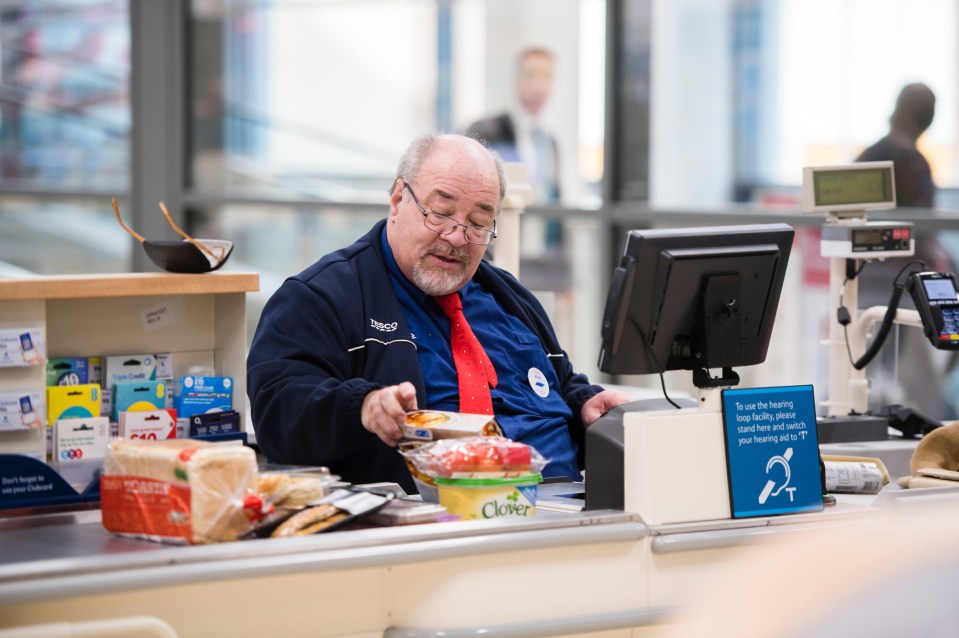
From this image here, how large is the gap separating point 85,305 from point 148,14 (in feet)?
18.5

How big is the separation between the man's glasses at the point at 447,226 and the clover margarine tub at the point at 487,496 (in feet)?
2.95

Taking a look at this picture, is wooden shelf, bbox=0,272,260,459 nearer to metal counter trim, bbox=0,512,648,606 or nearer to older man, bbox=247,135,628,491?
older man, bbox=247,135,628,491

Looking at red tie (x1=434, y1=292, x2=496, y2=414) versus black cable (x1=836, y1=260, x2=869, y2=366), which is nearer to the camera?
red tie (x1=434, y1=292, x2=496, y2=414)

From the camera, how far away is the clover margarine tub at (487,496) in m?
2.23

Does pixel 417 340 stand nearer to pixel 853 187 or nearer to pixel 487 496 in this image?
pixel 487 496

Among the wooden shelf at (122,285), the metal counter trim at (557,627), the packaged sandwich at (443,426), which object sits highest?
the wooden shelf at (122,285)

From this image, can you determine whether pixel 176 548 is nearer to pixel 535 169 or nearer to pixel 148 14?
pixel 535 169

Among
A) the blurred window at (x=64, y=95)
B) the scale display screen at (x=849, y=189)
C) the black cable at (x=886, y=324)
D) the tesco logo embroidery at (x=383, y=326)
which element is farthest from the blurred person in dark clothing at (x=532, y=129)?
the tesco logo embroidery at (x=383, y=326)

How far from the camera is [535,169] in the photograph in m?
6.82

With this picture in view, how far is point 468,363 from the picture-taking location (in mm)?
3006

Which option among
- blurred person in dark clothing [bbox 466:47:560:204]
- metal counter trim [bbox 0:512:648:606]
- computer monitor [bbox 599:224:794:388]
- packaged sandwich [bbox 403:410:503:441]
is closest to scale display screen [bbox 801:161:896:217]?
computer monitor [bbox 599:224:794:388]

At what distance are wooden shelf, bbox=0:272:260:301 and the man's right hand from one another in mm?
613

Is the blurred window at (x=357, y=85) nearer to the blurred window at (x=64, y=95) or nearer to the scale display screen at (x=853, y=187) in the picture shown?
the blurred window at (x=64, y=95)

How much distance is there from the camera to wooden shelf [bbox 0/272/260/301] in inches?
102
